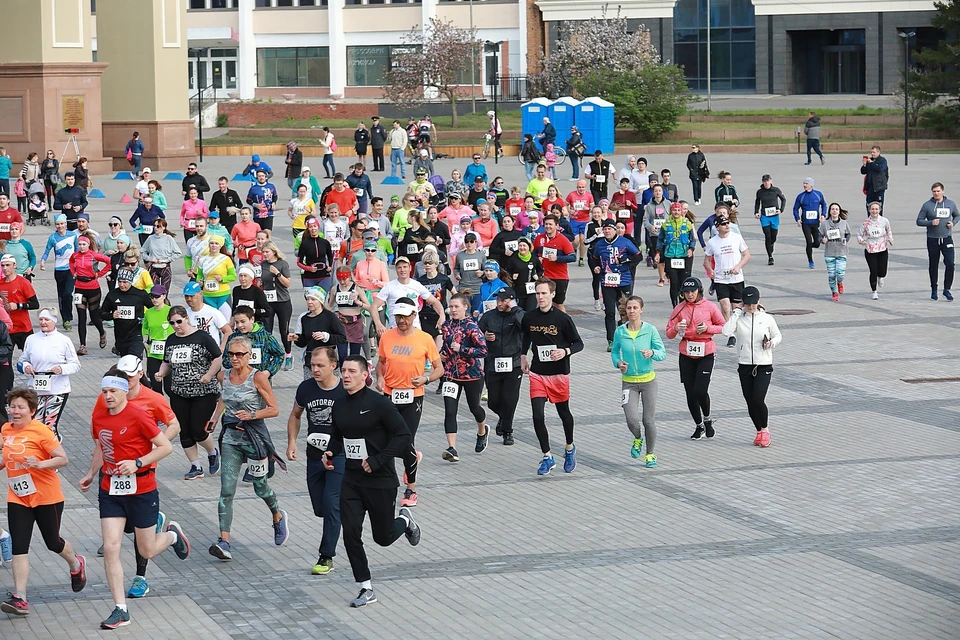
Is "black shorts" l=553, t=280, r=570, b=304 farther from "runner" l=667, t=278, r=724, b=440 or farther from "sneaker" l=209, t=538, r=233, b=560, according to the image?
"sneaker" l=209, t=538, r=233, b=560

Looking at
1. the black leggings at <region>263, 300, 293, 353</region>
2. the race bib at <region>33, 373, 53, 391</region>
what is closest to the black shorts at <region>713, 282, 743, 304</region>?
the black leggings at <region>263, 300, 293, 353</region>

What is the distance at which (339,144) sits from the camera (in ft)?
190

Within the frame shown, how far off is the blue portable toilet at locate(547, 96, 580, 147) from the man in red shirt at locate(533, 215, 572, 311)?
32.3 metres

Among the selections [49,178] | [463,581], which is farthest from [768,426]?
[49,178]

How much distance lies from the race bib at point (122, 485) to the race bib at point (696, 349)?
683cm

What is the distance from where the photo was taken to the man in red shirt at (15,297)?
1622 cm

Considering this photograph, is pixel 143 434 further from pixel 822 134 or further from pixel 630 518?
pixel 822 134

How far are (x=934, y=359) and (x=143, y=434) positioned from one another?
12187 millimetres

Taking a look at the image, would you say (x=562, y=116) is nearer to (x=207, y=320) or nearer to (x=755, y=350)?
(x=755, y=350)

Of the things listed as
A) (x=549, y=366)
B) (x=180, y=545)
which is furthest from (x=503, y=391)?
(x=180, y=545)

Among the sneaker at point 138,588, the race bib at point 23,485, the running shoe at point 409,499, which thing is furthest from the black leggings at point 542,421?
the race bib at point 23,485

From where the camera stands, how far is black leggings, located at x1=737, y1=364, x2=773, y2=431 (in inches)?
579

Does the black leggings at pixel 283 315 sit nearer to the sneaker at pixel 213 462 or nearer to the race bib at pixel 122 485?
the sneaker at pixel 213 462

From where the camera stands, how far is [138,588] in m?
10.1
